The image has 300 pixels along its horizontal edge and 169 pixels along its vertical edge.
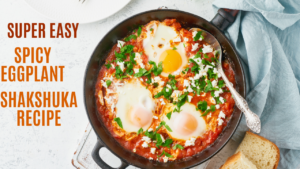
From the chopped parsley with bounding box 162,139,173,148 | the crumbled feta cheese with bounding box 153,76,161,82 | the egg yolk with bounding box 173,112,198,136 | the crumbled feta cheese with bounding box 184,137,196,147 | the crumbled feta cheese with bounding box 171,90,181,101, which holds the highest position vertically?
the crumbled feta cheese with bounding box 153,76,161,82

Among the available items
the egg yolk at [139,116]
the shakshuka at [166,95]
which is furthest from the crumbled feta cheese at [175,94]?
the egg yolk at [139,116]

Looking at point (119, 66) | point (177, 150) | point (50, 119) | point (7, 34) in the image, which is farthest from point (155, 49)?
point (7, 34)

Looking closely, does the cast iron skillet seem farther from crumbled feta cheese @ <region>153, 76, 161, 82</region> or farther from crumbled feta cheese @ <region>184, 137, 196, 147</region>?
crumbled feta cheese @ <region>153, 76, 161, 82</region>

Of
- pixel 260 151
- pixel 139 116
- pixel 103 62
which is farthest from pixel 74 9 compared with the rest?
pixel 260 151

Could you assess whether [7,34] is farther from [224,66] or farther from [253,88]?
[253,88]

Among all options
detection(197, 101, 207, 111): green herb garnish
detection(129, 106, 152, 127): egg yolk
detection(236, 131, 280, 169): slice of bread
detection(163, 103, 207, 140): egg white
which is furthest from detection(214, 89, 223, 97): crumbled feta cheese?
detection(129, 106, 152, 127): egg yolk

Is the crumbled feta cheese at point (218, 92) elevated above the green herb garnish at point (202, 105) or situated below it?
above

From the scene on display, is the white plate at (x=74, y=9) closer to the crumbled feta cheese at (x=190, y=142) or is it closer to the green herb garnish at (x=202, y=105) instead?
the green herb garnish at (x=202, y=105)

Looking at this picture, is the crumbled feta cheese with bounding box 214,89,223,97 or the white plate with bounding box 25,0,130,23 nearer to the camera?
the crumbled feta cheese with bounding box 214,89,223,97
